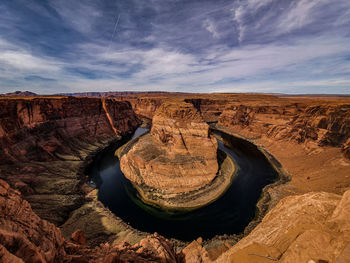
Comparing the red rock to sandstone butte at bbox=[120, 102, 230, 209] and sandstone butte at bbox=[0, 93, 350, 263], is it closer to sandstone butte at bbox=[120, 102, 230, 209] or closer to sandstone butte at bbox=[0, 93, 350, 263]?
sandstone butte at bbox=[0, 93, 350, 263]

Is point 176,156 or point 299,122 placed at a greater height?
point 299,122

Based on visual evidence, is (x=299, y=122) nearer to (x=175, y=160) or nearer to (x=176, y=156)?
(x=176, y=156)

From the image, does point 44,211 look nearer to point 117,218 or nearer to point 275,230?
point 117,218

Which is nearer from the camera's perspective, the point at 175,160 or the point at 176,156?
the point at 175,160

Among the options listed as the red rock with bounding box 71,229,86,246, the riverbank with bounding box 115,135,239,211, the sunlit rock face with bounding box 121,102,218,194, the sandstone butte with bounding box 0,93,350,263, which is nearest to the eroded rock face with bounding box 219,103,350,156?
the sandstone butte with bounding box 0,93,350,263

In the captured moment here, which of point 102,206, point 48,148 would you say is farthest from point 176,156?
point 48,148
